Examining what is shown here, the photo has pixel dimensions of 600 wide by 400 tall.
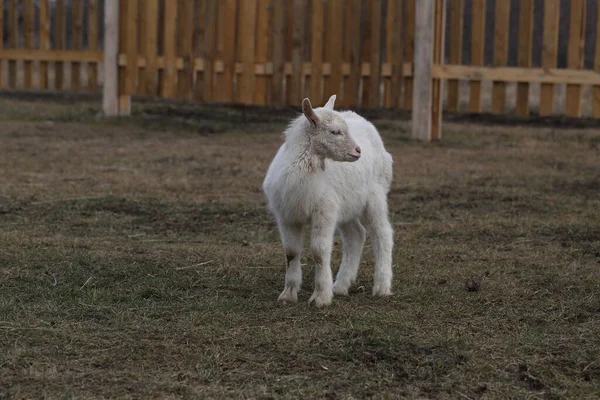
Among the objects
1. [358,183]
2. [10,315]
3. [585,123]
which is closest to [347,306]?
[358,183]

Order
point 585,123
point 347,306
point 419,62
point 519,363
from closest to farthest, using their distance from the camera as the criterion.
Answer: point 519,363
point 347,306
point 419,62
point 585,123

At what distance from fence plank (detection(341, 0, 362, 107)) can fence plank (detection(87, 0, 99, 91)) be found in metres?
3.97

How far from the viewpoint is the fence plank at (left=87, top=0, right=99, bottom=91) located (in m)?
14.2

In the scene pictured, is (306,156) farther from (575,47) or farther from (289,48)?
(289,48)

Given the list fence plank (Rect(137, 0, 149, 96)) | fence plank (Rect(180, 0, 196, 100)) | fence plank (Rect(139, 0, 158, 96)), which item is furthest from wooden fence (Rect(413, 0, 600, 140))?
fence plank (Rect(137, 0, 149, 96))

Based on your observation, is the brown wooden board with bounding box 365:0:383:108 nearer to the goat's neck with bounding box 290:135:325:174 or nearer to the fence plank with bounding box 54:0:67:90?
the fence plank with bounding box 54:0:67:90

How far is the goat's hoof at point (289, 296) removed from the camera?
514 centimetres

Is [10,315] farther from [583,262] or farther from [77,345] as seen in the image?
[583,262]

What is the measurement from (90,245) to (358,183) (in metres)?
1.98

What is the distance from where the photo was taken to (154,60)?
44.2 ft

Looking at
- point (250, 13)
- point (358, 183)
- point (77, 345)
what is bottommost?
point (77, 345)

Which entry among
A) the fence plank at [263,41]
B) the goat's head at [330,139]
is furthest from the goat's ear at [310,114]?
the fence plank at [263,41]

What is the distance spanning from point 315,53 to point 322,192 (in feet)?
25.2

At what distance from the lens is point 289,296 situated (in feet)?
16.9
